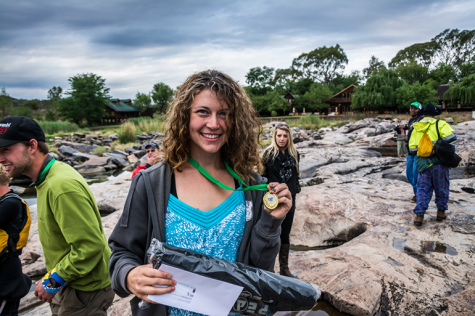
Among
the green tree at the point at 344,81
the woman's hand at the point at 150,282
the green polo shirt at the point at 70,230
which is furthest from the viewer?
the green tree at the point at 344,81

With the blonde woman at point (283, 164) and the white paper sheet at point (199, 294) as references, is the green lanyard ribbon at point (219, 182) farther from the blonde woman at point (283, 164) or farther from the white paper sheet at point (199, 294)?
the blonde woman at point (283, 164)

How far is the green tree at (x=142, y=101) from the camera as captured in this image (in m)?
57.9

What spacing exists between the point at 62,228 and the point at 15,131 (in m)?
0.76

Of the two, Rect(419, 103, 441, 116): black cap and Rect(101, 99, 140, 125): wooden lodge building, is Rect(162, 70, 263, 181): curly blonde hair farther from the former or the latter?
Rect(101, 99, 140, 125): wooden lodge building

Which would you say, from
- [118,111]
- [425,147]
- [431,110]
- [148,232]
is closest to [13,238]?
[148,232]

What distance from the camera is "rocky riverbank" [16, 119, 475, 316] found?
2834 millimetres

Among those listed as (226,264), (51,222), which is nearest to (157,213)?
(226,264)

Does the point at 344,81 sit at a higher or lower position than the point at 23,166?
higher

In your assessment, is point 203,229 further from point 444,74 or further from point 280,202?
point 444,74

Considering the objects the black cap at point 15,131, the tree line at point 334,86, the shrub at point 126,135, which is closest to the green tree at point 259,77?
the tree line at point 334,86

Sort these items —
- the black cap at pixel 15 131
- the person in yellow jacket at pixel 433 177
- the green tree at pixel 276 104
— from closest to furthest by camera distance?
1. the black cap at pixel 15 131
2. the person in yellow jacket at pixel 433 177
3. the green tree at pixel 276 104

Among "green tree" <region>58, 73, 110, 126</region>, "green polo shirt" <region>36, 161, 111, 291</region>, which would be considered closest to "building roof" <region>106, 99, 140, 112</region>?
"green tree" <region>58, 73, 110, 126</region>

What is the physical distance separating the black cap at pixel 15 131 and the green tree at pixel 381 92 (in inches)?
1655

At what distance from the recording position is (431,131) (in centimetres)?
475
